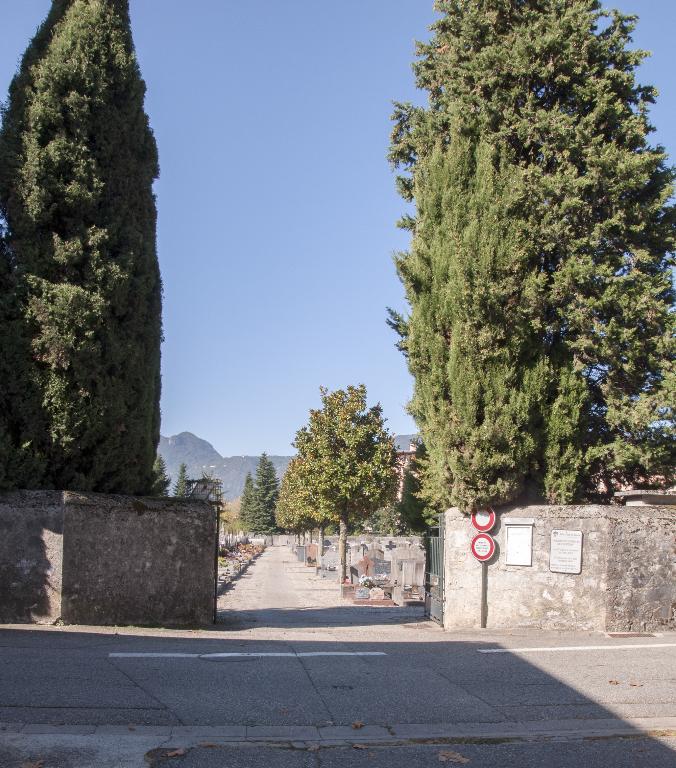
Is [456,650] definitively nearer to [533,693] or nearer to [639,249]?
[533,693]

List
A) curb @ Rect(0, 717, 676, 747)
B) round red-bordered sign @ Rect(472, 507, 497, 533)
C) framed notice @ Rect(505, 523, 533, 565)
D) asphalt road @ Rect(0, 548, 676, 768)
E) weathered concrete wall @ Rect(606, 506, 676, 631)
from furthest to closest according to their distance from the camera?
round red-bordered sign @ Rect(472, 507, 497, 533)
framed notice @ Rect(505, 523, 533, 565)
weathered concrete wall @ Rect(606, 506, 676, 631)
curb @ Rect(0, 717, 676, 747)
asphalt road @ Rect(0, 548, 676, 768)

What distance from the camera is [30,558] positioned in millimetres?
11289

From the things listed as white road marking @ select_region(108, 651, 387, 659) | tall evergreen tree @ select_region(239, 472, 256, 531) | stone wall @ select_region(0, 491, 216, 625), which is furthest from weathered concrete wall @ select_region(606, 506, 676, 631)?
tall evergreen tree @ select_region(239, 472, 256, 531)

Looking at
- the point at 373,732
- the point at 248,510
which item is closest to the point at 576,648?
the point at 373,732

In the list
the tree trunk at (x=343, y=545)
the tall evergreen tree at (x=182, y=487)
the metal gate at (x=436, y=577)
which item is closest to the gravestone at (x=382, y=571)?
the tree trunk at (x=343, y=545)

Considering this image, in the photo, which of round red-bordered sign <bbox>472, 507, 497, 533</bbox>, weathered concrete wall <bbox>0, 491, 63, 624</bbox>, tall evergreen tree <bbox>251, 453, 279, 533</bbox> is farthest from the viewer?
tall evergreen tree <bbox>251, 453, 279, 533</bbox>

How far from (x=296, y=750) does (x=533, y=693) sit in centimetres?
264

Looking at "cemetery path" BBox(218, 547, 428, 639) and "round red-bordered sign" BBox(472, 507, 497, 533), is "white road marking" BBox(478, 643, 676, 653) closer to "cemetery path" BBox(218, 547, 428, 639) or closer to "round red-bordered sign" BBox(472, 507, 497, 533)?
"cemetery path" BBox(218, 547, 428, 639)

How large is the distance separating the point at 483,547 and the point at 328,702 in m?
6.52

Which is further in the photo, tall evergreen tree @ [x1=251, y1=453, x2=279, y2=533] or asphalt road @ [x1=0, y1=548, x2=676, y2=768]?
tall evergreen tree @ [x1=251, y1=453, x2=279, y2=533]

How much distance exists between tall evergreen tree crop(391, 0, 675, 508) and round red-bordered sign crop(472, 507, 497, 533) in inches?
9.4

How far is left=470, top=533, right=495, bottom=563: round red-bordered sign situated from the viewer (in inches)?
496

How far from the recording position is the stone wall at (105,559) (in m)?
11.3

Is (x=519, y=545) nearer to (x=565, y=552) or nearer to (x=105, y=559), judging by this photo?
→ (x=565, y=552)
